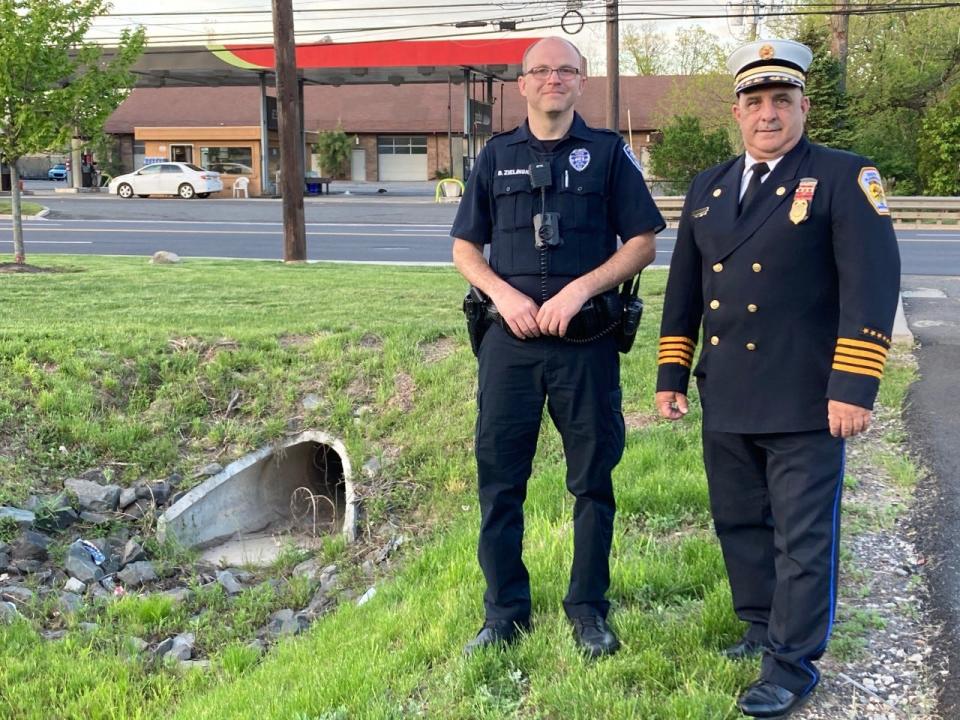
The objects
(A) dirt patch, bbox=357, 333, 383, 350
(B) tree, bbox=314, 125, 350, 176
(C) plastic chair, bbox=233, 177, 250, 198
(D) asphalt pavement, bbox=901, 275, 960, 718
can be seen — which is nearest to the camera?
(D) asphalt pavement, bbox=901, 275, 960, 718

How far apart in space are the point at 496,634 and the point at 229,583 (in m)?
3.16

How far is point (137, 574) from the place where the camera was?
6090 millimetres

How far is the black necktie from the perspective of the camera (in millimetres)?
2994

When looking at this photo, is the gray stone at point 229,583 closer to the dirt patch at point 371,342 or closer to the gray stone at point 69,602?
the gray stone at point 69,602

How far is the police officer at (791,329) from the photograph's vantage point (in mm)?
2764

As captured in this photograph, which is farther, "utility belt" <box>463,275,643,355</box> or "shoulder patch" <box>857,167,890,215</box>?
"utility belt" <box>463,275,643,355</box>

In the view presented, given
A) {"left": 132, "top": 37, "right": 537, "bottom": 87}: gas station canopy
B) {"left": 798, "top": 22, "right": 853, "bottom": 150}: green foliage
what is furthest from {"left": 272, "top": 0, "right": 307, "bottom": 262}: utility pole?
{"left": 132, "top": 37, "right": 537, "bottom": 87}: gas station canopy

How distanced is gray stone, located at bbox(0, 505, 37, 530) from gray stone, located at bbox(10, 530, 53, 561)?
7 centimetres

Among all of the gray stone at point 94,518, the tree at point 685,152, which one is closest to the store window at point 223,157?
the tree at point 685,152

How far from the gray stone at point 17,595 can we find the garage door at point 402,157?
51.5 metres

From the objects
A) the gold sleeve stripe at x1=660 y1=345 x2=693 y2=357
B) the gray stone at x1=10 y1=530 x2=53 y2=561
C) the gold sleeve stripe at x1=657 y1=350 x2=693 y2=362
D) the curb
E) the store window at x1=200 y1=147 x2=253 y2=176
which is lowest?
the gray stone at x1=10 y1=530 x2=53 y2=561

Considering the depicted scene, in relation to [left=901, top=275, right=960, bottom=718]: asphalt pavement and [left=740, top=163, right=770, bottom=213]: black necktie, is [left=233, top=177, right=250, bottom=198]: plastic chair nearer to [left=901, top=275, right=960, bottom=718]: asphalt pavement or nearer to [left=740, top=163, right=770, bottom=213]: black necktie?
[left=901, top=275, right=960, bottom=718]: asphalt pavement

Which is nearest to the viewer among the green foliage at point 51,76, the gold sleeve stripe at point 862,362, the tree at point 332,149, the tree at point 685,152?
the gold sleeve stripe at point 862,362

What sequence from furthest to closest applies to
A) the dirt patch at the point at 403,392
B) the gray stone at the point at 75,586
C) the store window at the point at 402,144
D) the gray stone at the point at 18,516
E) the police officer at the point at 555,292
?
the store window at the point at 402,144, the dirt patch at the point at 403,392, the gray stone at the point at 18,516, the gray stone at the point at 75,586, the police officer at the point at 555,292
